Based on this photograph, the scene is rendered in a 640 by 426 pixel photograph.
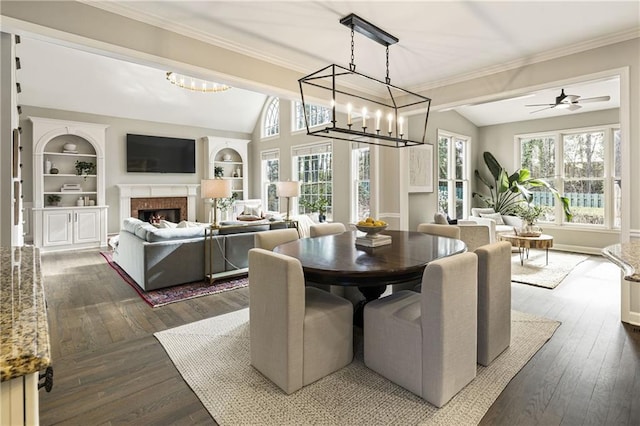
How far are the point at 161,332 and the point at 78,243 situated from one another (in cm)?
539

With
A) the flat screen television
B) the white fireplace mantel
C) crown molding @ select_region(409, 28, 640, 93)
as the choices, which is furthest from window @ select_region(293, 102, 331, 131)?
the white fireplace mantel

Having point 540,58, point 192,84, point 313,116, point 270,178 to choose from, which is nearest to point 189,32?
point 192,84

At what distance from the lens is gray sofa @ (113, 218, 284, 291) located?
4055mm

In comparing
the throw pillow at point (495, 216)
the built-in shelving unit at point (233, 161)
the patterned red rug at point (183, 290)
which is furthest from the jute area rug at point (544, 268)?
the built-in shelving unit at point (233, 161)

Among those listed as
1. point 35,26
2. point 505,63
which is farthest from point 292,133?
point 35,26

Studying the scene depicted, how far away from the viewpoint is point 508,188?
7254mm

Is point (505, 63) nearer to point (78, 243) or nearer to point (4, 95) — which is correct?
point (4, 95)

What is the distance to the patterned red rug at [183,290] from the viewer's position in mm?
3809

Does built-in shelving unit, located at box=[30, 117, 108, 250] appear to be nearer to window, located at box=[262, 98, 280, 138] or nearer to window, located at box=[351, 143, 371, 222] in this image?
window, located at box=[262, 98, 280, 138]

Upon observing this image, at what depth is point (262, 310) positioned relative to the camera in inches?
87.1

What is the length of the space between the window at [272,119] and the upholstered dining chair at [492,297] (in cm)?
732

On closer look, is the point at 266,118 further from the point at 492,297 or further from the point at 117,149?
the point at 492,297

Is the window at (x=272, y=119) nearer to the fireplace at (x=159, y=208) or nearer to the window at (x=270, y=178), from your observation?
the window at (x=270, y=178)

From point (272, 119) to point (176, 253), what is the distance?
5.95 metres
